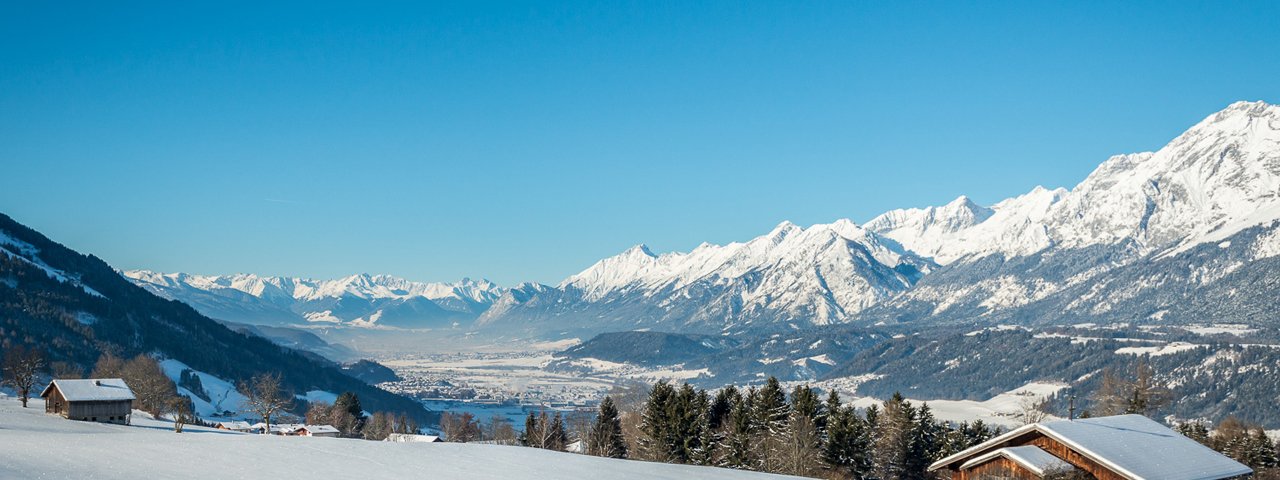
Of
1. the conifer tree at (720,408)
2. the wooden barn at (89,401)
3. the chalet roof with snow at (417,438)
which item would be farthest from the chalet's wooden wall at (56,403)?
the conifer tree at (720,408)

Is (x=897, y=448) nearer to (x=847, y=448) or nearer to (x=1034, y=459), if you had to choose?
(x=847, y=448)

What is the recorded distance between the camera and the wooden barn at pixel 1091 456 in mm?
44344

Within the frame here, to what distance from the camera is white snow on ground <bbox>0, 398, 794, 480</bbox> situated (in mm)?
43750

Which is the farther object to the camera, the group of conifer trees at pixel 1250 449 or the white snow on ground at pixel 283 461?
the group of conifer trees at pixel 1250 449

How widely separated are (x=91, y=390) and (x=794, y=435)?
68090 mm

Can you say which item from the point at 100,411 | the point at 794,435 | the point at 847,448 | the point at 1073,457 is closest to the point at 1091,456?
the point at 1073,457

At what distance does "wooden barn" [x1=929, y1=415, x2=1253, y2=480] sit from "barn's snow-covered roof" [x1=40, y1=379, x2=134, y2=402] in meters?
78.1

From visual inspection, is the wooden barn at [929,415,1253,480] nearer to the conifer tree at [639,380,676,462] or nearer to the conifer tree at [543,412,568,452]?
the conifer tree at [639,380,676,462]

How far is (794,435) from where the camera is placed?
70188 millimetres

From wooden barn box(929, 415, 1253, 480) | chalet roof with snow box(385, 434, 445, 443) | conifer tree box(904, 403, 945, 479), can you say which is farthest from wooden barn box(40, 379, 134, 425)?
wooden barn box(929, 415, 1253, 480)

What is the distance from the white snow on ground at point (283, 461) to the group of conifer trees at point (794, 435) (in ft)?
41.8

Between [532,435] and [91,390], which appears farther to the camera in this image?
[532,435]

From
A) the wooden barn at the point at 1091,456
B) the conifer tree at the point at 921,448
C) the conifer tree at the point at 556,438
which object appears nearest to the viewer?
the wooden barn at the point at 1091,456

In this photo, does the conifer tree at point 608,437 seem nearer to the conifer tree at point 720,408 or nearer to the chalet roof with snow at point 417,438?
the conifer tree at point 720,408
